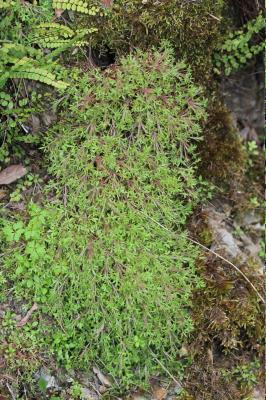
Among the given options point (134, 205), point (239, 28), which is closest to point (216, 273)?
point (134, 205)

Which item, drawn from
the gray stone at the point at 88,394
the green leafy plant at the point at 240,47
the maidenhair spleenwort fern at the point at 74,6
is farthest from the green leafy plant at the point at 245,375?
the maidenhair spleenwort fern at the point at 74,6

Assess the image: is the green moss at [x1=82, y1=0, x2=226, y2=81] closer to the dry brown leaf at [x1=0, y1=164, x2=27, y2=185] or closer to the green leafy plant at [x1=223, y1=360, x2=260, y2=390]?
the dry brown leaf at [x1=0, y1=164, x2=27, y2=185]

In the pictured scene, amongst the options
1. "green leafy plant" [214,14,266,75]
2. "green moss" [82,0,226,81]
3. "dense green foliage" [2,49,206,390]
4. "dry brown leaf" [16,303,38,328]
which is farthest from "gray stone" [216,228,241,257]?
"dry brown leaf" [16,303,38,328]

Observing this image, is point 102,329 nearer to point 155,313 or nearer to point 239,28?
point 155,313

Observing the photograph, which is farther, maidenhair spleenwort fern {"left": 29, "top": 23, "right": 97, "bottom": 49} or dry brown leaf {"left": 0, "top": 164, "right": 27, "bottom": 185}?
dry brown leaf {"left": 0, "top": 164, "right": 27, "bottom": 185}

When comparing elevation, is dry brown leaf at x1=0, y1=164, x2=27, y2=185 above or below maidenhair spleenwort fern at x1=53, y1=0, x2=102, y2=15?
below

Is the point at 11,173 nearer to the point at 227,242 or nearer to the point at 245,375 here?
the point at 227,242
